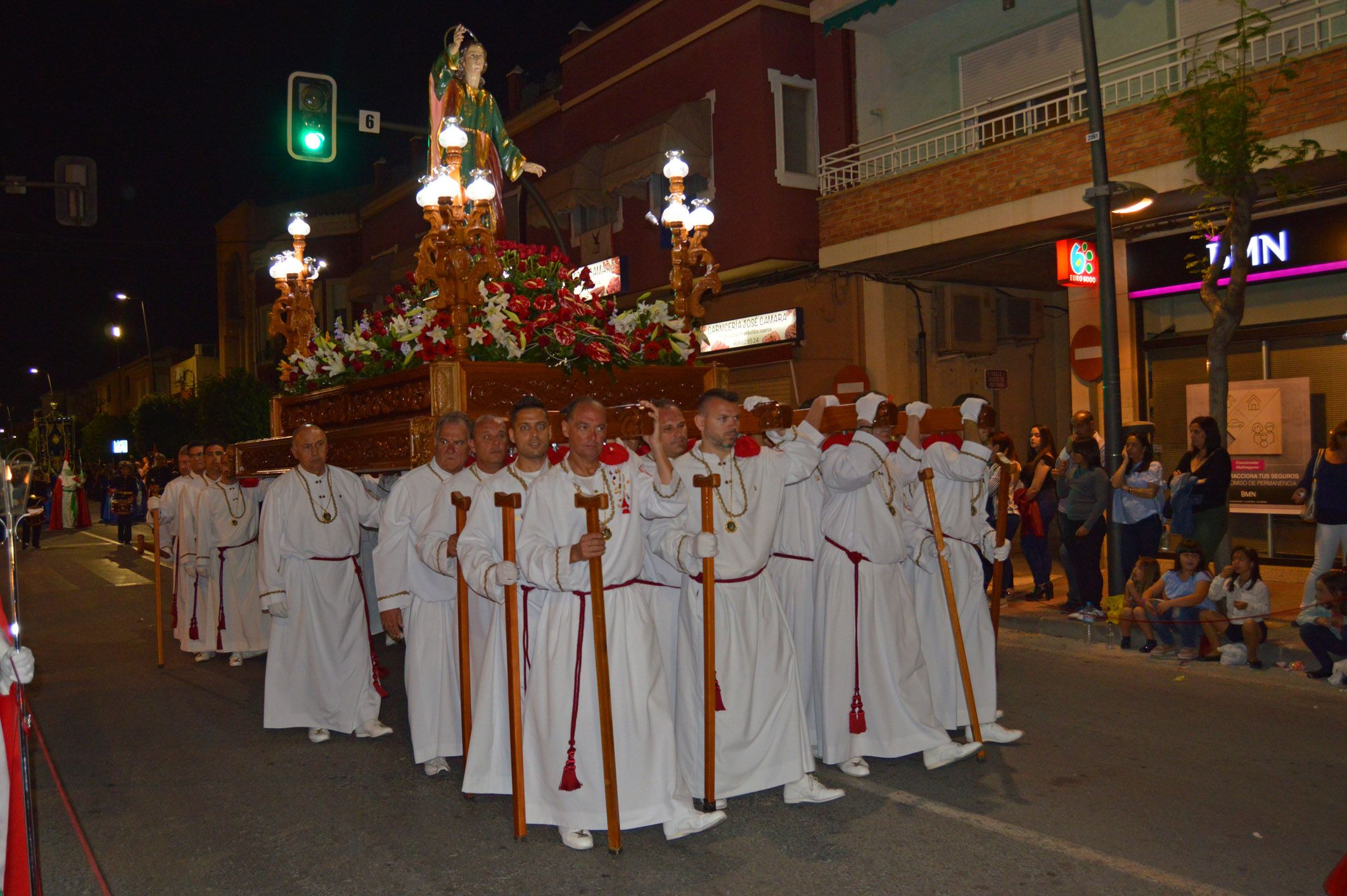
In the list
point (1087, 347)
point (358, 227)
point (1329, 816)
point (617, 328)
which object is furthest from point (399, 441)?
point (358, 227)

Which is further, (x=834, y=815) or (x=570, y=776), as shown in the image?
(x=834, y=815)

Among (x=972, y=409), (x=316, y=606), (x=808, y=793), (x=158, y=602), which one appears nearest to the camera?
(x=808, y=793)

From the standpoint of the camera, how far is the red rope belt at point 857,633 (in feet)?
17.9

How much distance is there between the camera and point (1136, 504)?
30.2 feet

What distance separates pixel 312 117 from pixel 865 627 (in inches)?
286

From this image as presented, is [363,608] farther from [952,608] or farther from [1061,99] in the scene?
[1061,99]

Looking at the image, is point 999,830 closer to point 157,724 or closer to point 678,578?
point 678,578

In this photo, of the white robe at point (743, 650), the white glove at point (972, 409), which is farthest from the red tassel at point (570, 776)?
the white glove at point (972, 409)

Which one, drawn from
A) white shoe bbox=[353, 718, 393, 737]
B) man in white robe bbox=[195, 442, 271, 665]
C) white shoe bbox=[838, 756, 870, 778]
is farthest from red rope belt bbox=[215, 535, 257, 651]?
white shoe bbox=[838, 756, 870, 778]

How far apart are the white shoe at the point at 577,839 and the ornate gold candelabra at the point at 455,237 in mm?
2939

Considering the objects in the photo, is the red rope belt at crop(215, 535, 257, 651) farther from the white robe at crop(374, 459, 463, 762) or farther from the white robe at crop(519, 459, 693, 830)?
the white robe at crop(519, 459, 693, 830)

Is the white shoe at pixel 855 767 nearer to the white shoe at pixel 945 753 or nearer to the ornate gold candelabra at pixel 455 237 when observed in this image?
the white shoe at pixel 945 753

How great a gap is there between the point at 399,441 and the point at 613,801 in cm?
293

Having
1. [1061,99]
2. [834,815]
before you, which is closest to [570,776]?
[834,815]
